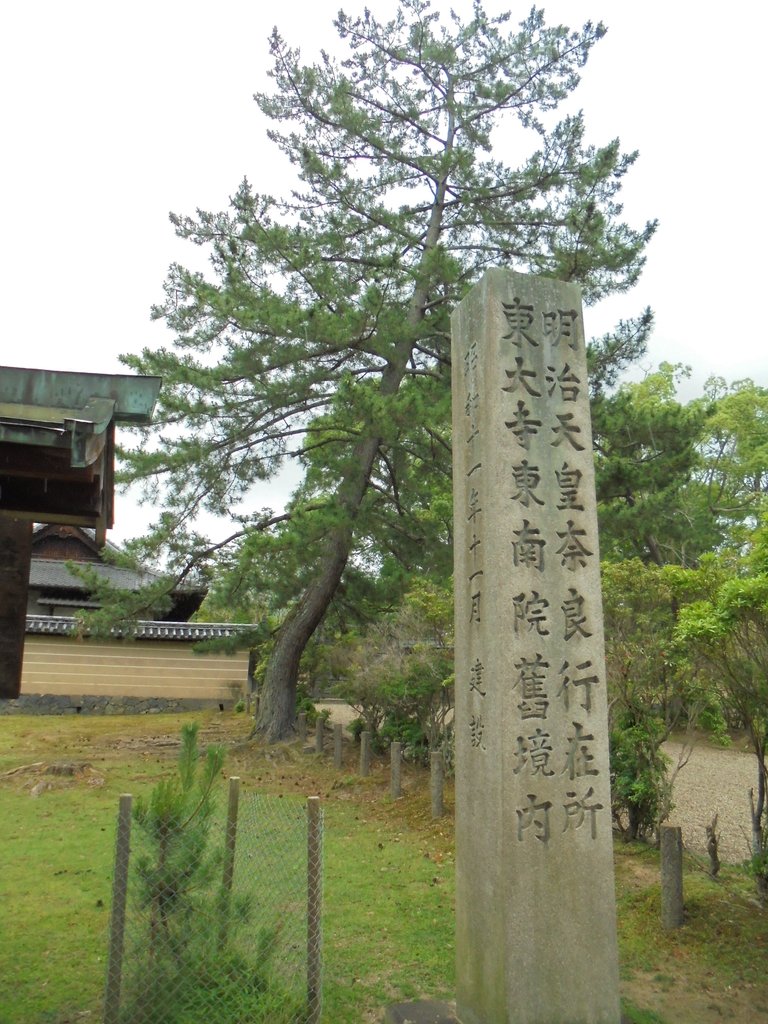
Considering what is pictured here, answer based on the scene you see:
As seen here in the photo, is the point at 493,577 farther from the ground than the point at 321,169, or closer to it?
closer to it

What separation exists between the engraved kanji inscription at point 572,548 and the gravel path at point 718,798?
3.69 meters

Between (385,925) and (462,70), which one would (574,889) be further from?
(462,70)

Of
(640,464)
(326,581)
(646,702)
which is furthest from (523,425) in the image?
(326,581)

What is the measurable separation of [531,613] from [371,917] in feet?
10.5

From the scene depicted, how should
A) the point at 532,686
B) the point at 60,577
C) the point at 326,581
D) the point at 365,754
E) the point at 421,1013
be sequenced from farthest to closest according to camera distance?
the point at 60,577 → the point at 326,581 → the point at 365,754 → the point at 421,1013 → the point at 532,686

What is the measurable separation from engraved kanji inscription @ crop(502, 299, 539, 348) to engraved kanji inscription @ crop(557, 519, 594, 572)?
1.13 metres

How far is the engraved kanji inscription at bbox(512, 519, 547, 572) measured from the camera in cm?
437

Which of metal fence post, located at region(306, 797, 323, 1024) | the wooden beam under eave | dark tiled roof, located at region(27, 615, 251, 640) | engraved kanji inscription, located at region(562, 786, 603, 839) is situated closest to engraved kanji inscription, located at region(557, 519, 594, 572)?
engraved kanji inscription, located at region(562, 786, 603, 839)

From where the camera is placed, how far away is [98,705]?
20.6m

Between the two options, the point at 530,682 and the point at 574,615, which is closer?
the point at 530,682

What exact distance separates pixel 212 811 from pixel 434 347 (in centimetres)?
1069

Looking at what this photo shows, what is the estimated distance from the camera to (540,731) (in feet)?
13.8

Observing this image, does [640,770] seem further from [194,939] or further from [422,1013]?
[194,939]

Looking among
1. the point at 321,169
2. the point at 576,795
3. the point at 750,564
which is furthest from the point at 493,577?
the point at 321,169
